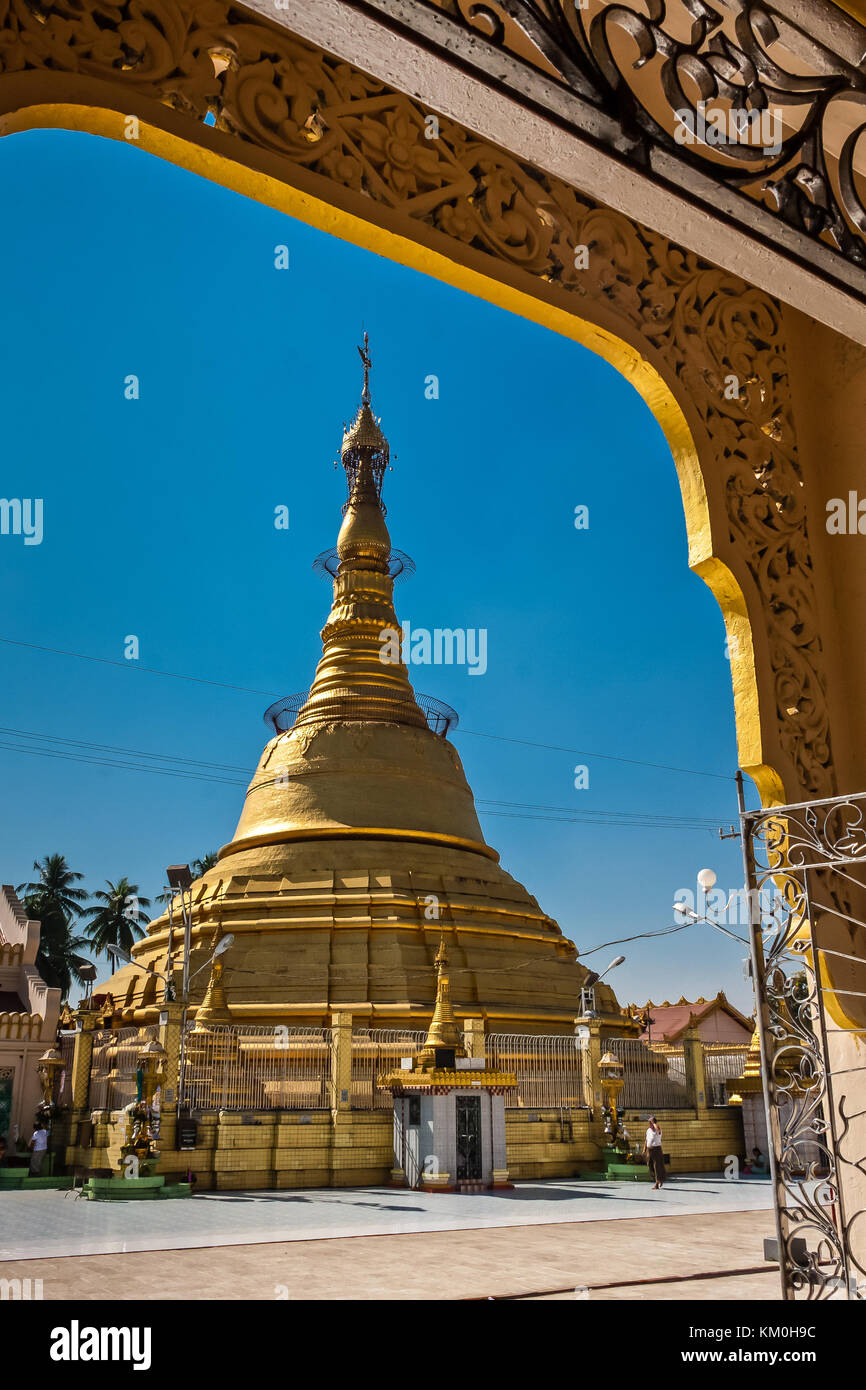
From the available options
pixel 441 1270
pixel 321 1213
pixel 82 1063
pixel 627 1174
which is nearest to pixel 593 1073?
pixel 627 1174

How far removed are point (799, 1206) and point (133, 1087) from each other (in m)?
14.6

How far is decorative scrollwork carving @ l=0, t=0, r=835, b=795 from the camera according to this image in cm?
279

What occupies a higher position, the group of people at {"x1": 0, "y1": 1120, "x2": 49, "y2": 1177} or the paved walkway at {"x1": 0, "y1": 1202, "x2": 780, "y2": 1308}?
the paved walkway at {"x1": 0, "y1": 1202, "x2": 780, "y2": 1308}

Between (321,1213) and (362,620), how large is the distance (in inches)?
663

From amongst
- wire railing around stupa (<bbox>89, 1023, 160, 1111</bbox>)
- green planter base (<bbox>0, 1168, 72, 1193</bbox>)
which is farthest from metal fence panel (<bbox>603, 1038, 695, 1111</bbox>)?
green planter base (<bbox>0, 1168, 72, 1193</bbox>)

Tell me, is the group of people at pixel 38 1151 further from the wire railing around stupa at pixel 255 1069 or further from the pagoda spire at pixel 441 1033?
the pagoda spire at pixel 441 1033

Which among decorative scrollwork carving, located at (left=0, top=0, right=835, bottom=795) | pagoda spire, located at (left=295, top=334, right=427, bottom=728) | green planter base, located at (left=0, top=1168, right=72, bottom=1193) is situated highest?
pagoda spire, located at (left=295, top=334, right=427, bottom=728)

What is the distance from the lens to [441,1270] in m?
7.20

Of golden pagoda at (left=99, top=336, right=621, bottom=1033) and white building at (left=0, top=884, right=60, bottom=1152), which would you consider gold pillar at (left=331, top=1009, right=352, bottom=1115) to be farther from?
white building at (left=0, top=884, right=60, bottom=1152)

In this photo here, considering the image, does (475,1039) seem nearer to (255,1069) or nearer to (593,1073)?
(593,1073)

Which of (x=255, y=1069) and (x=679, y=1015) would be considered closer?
(x=255, y=1069)

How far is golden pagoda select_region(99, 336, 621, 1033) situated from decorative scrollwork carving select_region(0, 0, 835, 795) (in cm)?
1544

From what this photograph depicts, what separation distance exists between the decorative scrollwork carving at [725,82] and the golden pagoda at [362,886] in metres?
17.2
